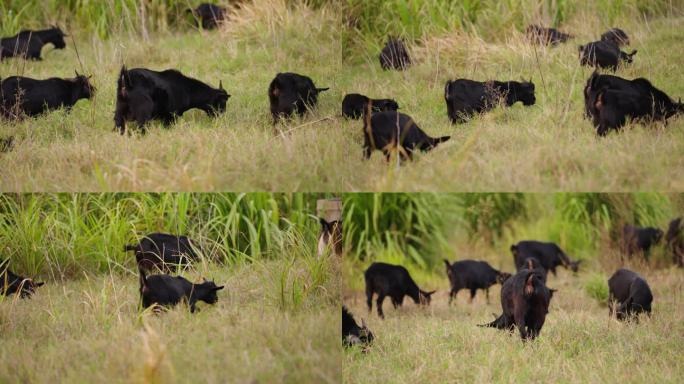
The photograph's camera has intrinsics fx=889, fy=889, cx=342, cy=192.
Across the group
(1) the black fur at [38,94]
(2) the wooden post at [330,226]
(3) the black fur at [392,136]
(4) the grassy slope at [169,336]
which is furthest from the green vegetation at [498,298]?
(1) the black fur at [38,94]

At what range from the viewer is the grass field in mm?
5848

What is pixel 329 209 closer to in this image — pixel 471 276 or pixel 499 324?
pixel 499 324

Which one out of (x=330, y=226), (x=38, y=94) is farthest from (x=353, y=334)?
(x=38, y=94)

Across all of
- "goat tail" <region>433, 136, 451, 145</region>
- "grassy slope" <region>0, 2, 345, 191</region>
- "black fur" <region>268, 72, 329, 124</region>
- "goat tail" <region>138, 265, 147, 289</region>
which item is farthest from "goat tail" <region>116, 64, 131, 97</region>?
"goat tail" <region>433, 136, 451, 145</region>

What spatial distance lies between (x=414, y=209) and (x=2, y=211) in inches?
154

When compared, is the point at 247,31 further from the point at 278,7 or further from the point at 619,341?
the point at 619,341

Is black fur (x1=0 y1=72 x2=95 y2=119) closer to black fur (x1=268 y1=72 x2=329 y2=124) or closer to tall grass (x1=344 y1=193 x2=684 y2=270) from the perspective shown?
black fur (x1=268 y1=72 x2=329 y2=124)

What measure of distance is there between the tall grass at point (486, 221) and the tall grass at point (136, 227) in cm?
164

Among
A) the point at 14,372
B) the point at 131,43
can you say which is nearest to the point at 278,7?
the point at 131,43

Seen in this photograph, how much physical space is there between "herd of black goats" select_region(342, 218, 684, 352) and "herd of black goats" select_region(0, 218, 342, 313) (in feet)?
3.44

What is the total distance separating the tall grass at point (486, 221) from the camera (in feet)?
26.7

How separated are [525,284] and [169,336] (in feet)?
8.02

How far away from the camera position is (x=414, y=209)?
8.55 meters

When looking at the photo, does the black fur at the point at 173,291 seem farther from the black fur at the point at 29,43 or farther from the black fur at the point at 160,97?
the black fur at the point at 29,43
